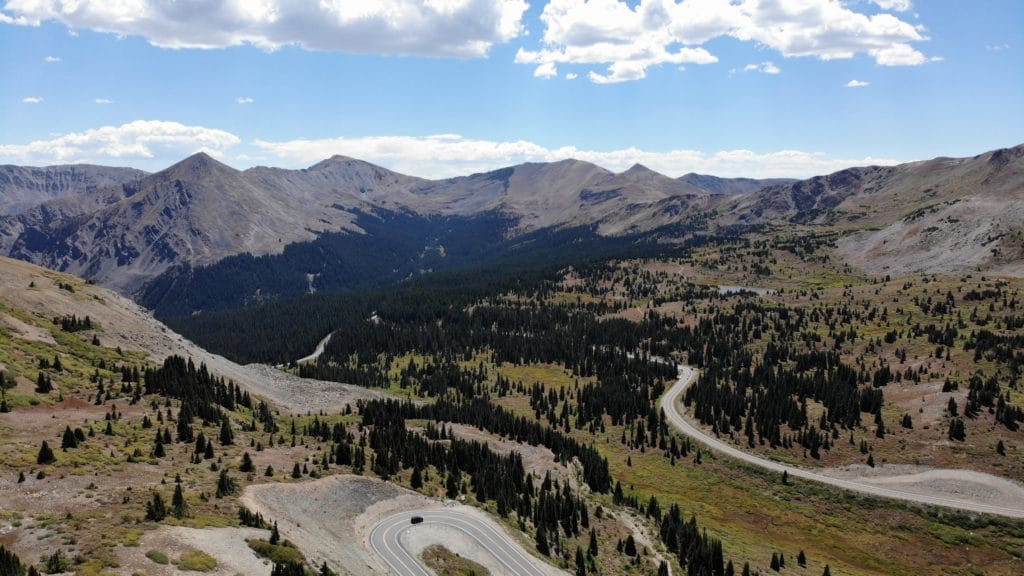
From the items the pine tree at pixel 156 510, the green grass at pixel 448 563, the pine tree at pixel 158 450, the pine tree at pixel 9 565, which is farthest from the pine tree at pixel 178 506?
the green grass at pixel 448 563

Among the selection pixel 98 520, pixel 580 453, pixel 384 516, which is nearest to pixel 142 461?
pixel 98 520

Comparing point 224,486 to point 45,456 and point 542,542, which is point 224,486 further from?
point 542,542

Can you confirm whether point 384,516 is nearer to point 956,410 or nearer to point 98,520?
point 98,520

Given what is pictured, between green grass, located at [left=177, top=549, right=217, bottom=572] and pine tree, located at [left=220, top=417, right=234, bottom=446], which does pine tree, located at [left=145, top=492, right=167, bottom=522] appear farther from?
pine tree, located at [left=220, top=417, right=234, bottom=446]

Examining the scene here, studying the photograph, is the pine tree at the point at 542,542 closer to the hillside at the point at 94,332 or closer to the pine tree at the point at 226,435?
the pine tree at the point at 226,435

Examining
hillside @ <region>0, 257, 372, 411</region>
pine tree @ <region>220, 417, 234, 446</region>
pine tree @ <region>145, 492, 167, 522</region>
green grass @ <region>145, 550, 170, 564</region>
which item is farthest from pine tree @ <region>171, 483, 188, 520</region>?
hillside @ <region>0, 257, 372, 411</region>
